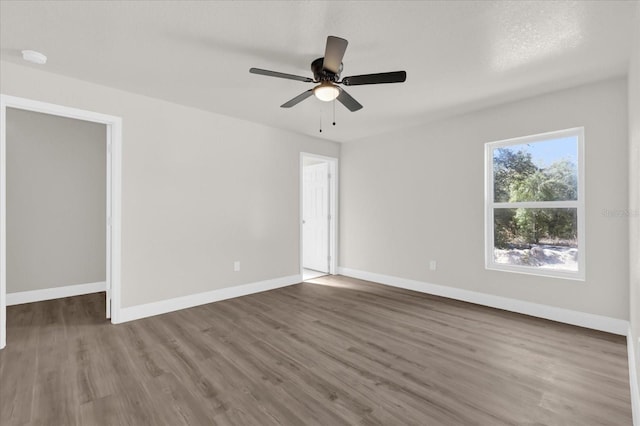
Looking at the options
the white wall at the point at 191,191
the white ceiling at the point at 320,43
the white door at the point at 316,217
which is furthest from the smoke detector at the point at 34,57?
the white door at the point at 316,217

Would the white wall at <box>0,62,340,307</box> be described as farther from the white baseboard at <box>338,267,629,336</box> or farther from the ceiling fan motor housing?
the ceiling fan motor housing

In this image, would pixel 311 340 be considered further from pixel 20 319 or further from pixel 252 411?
pixel 20 319

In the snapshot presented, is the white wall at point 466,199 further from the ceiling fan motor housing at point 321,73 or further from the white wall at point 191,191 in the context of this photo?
the ceiling fan motor housing at point 321,73

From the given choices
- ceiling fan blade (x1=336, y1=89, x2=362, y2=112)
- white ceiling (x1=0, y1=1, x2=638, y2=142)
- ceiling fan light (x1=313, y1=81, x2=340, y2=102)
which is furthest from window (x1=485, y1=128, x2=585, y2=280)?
ceiling fan light (x1=313, y1=81, x2=340, y2=102)

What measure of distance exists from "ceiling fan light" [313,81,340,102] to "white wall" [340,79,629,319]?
2387 millimetres

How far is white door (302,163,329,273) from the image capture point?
5941mm

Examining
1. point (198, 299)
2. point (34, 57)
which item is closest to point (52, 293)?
point (198, 299)

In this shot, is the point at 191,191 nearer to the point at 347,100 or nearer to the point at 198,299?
the point at 198,299

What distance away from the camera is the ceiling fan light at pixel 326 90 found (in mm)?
2479

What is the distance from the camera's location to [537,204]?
3.57 meters

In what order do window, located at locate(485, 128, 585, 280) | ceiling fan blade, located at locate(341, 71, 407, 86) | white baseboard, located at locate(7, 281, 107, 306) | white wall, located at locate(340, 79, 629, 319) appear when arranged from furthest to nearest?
white baseboard, located at locate(7, 281, 107, 306) → window, located at locate(485, 128, 585, 280) → white wall, located at locate(340, 79, 629, 319) → ceiling fan blade, located at locate(341, 71, 407, 86)

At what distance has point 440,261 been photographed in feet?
14.4

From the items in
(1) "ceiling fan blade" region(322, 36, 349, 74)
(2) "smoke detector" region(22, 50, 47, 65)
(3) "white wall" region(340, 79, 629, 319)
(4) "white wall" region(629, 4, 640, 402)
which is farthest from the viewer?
(3) "white wall" region(340, 79, 629, 319)

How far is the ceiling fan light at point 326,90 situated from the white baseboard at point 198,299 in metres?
2.91
